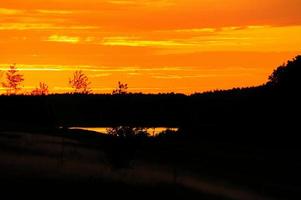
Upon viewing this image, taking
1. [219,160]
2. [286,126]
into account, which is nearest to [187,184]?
[219,160]

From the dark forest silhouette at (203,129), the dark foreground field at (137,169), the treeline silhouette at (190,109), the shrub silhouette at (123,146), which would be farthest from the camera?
the treeline silhouette at (190,109)

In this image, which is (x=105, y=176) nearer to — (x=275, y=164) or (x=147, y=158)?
(x=147, y=158)

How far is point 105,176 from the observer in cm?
3788

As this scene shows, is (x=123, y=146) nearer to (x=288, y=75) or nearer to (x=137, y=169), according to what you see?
(x=137, y=169)

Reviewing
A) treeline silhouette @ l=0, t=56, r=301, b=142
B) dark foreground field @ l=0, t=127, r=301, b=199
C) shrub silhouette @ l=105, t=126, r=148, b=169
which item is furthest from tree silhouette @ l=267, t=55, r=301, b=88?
shrub silhouette @ l=105, t=126, r=148, b=169

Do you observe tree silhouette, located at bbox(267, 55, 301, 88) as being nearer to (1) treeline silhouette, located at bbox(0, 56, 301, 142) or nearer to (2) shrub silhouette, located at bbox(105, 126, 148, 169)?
(1) treeline silhouette, located at bbox(0, 56, 301, 142)

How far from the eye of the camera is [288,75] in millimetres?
103062

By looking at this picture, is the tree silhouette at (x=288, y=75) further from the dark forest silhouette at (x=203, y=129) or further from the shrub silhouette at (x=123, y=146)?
the shrub silhouette at (x=123, y=146)

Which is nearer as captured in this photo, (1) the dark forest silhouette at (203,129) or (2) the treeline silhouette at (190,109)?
(1) the dark forest silhouette at (203,129)

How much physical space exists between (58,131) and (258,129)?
33.4 metres

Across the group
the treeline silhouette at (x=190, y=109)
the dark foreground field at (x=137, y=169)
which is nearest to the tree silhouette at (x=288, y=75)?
the treeline silhouette at (x=190, y=109)

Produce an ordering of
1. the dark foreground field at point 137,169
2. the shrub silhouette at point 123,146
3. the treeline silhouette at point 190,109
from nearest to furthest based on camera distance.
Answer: the dark foreground field at point 137,169
the shrub silhouette at point 123,146
the treeline silhouette at point 190,109

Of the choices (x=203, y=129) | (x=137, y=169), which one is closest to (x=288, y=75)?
(x=203, y=129)

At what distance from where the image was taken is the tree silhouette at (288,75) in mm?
101062
